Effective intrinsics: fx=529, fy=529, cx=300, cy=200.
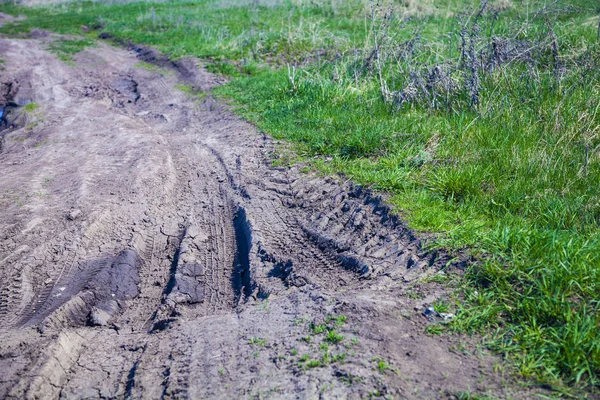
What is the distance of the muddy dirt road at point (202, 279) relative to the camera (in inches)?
125

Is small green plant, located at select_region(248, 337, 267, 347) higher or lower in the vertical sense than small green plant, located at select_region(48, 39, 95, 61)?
lower

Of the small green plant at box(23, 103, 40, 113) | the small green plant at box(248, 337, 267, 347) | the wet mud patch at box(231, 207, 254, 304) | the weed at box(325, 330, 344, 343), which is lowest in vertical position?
the wet mud patch at box(231, 207, 254, 304)

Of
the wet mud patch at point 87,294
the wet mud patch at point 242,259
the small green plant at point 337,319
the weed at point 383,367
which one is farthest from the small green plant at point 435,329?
the wet mud patch at point 87,294

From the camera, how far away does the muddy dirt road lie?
10.4 ft

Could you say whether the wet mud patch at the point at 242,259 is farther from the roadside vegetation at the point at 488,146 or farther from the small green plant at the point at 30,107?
the small green plant at the point at 30,107

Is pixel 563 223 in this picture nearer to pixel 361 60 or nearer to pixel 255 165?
pixel 255 165

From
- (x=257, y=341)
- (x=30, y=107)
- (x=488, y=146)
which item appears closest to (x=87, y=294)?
(x=257, y=341)

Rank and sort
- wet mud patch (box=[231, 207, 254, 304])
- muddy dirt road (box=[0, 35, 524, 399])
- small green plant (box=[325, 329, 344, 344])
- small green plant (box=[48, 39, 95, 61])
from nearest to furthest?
1. muddy dirt road (box=[0, 35, 524, 399])
2. small green plant (box=[325, 329, 344, 344])
3. wet mud patch (box=[231, 207, 254, 304])
4. small green plant (box=[48, 39, 95, 61])

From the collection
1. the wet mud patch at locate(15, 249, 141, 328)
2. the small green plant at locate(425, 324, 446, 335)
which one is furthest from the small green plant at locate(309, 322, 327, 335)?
the wet mud patch at locate(15, 249, 141, 328)

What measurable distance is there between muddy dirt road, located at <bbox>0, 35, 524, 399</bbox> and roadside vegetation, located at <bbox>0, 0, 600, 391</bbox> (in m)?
0.34

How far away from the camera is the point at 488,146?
5348mm

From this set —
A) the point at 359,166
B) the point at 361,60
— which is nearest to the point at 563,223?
the point at 359,166

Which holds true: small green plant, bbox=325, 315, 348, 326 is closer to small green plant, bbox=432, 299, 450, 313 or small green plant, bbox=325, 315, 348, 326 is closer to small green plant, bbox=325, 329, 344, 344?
small green plant, bbox=325, 329, 344, 344

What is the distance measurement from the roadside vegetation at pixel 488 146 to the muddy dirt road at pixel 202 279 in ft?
1.10
